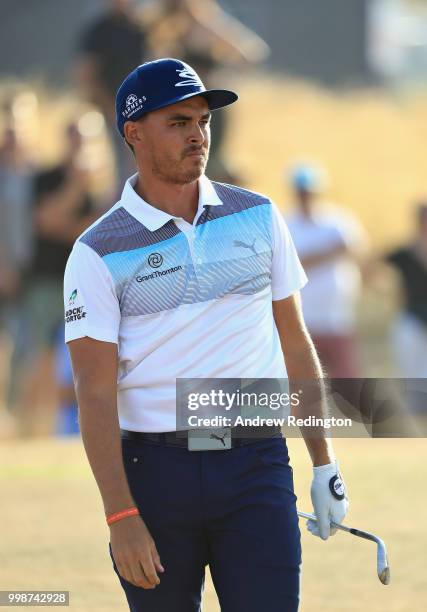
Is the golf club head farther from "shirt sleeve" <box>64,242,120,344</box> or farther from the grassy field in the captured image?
the grassy field

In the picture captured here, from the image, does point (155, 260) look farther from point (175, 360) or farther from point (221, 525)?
point (221, 525)

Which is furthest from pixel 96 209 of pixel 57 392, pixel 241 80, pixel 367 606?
pixel 241 80

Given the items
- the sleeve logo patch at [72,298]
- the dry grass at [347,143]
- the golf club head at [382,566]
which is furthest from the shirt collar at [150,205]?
the dry grass at [347,143]

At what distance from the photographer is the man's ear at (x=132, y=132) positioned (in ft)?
15.1

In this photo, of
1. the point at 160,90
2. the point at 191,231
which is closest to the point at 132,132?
the point at 160,90

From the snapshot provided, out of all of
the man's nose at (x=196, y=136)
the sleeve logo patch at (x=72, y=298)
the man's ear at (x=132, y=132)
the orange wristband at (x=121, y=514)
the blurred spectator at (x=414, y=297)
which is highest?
the blurred spectator at (x=414, y=297)

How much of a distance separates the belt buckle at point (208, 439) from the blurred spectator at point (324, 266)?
8148 millimetres

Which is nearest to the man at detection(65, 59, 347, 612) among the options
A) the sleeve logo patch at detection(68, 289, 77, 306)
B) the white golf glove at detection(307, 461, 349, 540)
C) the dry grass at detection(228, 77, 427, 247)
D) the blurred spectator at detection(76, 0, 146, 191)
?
the sleeve logo patch at detection(68, 289, 77, 306)

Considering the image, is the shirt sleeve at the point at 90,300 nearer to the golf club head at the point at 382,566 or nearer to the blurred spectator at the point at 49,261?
the golf club head at the point at 382,566

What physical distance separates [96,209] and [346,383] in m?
7.36

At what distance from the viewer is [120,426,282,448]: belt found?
14.7 feet

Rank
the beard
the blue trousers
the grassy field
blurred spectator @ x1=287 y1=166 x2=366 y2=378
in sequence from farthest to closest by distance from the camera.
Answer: blurred spectator @ x1=287 y1=166 x2=366 y2=378, the grassy field, the beard, the blue trousers

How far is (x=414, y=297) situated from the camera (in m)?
13.4

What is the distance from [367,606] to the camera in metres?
6.68
